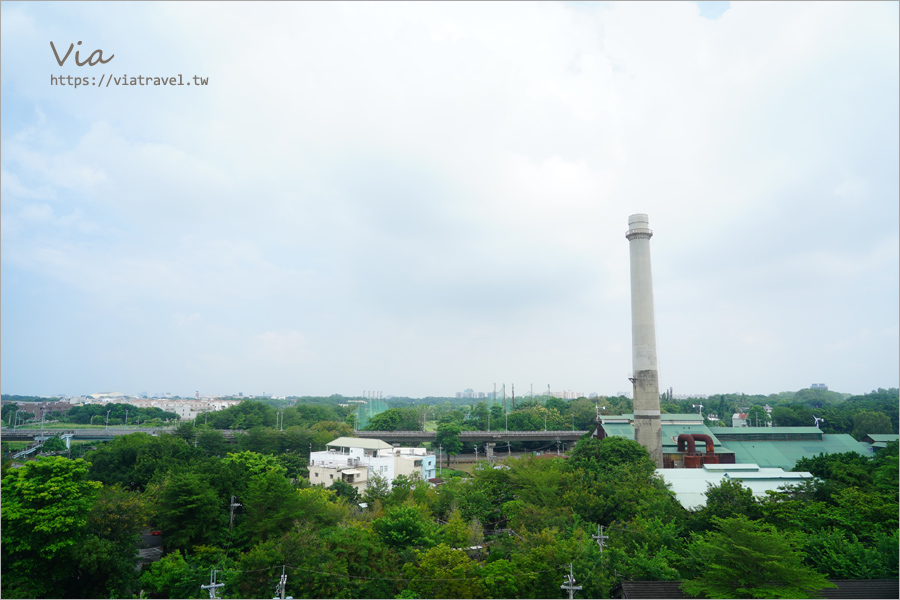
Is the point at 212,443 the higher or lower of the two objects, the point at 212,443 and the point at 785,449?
the higher

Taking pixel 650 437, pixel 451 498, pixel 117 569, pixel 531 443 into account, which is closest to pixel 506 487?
pixel 451 498

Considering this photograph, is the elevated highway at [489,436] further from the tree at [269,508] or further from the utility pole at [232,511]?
the tree at [269,508]

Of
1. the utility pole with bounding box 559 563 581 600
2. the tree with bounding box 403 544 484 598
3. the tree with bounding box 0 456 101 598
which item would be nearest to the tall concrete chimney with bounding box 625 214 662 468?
the utility pole with bounding box 559 563 581 600

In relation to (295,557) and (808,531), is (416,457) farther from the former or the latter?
(808,531)

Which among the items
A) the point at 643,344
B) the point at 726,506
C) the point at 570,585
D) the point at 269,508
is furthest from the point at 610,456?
the point at 269,508

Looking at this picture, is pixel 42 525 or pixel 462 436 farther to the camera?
pixel 462 436

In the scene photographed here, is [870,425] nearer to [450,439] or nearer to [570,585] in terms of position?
[450,439]
